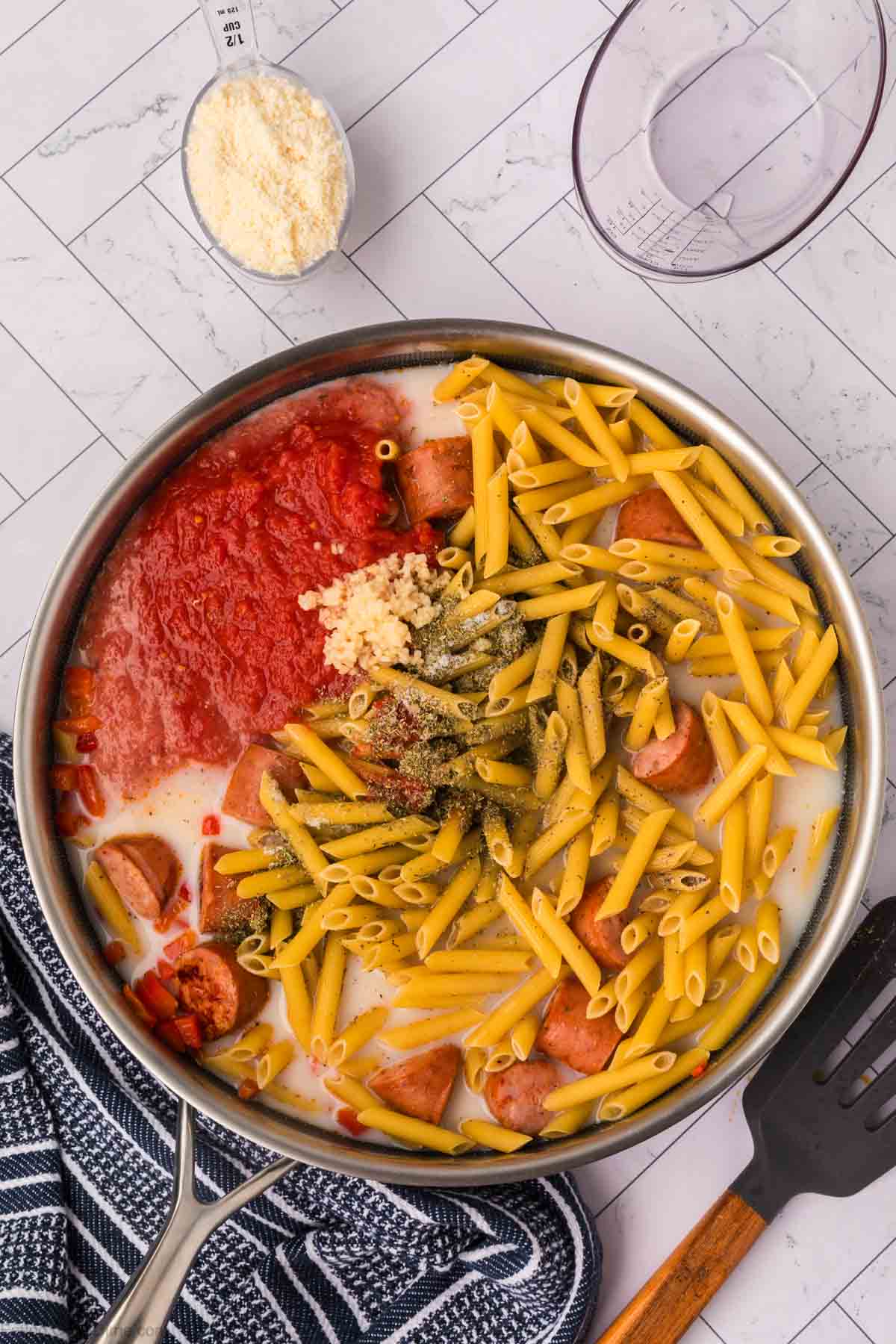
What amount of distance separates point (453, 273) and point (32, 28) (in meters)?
1.12

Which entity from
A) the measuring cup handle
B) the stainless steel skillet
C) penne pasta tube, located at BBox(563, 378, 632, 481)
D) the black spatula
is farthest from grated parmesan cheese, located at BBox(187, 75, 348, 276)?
the black spatula

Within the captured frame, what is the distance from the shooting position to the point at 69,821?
7.86ft

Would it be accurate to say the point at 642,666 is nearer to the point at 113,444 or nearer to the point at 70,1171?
the point at 113,444

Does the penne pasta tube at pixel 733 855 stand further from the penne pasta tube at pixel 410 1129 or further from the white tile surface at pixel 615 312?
the white tile surface at pixel 615 312

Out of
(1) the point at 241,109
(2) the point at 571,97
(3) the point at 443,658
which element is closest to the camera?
(3) the point at 443,658

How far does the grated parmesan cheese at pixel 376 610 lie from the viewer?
2225 millimetres

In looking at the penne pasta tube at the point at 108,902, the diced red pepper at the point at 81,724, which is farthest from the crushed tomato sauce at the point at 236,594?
the penne pasta tube at the point at 108,902

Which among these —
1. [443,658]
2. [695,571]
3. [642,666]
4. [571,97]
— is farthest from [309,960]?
[571,97]

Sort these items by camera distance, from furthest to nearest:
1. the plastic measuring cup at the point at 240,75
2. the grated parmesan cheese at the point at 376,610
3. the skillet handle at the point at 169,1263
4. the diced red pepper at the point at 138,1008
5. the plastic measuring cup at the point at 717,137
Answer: the plastic measuring cup at the point at 717,137 < the plastic measuring cup at the point at 240,75 < the diced red pepper at the point at 138,1008 < the grated parmesan cheese at the point at 376,610 < the skillet handle at the point at 169,1263

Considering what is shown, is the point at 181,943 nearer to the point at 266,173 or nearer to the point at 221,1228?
the point at 221,1228

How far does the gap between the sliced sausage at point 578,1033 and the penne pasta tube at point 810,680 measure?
27.1 inches

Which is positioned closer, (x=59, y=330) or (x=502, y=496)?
(x=502, y=496)

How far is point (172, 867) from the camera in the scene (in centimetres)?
235

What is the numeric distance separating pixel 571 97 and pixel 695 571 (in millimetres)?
1164
